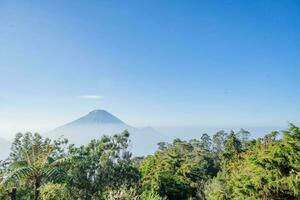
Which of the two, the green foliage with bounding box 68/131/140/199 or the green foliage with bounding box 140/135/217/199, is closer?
the green foliage with bounding box 68/131/140/199

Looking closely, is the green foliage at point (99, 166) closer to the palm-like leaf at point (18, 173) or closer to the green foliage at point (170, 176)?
the green foliage at point (170, 176)

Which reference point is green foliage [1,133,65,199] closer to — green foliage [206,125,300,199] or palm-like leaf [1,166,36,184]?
palm-like leaf [1,166,36,184]

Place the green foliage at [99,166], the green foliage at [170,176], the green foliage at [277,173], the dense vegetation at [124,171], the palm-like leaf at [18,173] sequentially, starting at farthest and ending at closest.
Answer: the green foliage at [170,176], the green foliage at [99,166], the green foliage at [277,173], the dense vegetation at [124,171], the palm-like leaf at [18,173]

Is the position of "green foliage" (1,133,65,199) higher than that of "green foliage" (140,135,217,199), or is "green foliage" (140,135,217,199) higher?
"green foliage" (1,133,65,199)

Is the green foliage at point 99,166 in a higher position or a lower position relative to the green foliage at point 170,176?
higher

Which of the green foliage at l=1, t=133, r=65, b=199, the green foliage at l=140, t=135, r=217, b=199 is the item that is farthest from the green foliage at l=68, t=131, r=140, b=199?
the green foliage at l=1, t=133, r=65, b=199

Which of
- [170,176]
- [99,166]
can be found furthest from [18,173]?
[170,176]

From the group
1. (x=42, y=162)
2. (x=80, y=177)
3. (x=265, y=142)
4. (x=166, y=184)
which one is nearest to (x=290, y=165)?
(x=265, y=142)

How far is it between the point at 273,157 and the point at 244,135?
39513 millimetres

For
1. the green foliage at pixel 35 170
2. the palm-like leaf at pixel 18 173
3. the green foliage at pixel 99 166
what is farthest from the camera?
the green foliage at pixel 99 166

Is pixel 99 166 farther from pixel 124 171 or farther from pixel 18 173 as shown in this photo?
pixel 18 173

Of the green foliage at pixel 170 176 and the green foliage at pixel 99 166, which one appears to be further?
the green foliage at pixel 170 176

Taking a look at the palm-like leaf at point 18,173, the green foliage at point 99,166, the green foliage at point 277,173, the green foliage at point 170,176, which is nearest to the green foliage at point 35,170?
the palm-like leaf at point 18,173

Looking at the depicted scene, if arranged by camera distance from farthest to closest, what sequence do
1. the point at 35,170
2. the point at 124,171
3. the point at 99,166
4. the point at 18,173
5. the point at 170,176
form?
the point at 170,176
the point at 124,171
the point at 99,166
the point at 35,170
the point at 18,173
